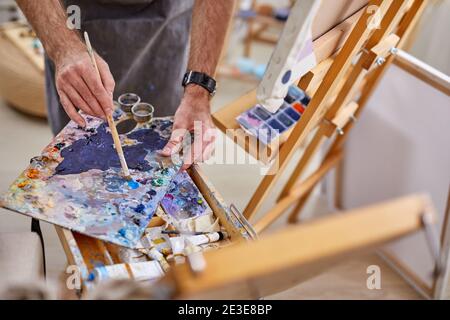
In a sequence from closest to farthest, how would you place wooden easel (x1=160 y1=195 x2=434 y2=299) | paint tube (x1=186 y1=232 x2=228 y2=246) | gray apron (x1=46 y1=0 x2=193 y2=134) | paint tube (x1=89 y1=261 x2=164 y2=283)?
Answer: wooden easel (x1=160 y1=195 x2=434 y2=299), paint tube (x1=89 y1=261 x2=164 y2=283), paint tube (x1=186 y1=232 x2=228 y2=246), gray apron (x1=46 y1=0 x2=193 y2=134)

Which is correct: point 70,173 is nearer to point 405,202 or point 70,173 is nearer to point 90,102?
point 90,102

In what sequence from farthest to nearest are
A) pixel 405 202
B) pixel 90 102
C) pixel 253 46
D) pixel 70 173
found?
pixel 253 46 < pixel 90 102 < pixel 70 173 < pixel 405 202

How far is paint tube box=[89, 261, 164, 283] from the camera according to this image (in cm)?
102

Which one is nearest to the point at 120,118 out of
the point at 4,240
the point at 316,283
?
the point at 4,240

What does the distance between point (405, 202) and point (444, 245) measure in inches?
44.8

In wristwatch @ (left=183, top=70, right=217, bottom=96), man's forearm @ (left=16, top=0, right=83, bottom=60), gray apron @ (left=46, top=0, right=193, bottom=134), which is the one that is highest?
gray apron @ (left=46, top=0, right=193, bottom=134)

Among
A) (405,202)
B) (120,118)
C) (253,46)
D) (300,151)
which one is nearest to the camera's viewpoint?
(405,202)

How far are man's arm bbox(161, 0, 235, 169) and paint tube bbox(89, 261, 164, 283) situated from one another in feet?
1.18

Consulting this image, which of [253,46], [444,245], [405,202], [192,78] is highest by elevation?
[253,46]

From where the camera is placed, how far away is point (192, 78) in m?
1.47

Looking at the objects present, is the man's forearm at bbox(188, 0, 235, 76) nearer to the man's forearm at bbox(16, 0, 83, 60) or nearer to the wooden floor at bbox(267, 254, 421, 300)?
the man's forearm at bbox(16, 0, 83, 60)

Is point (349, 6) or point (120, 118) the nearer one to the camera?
point (349, 6)

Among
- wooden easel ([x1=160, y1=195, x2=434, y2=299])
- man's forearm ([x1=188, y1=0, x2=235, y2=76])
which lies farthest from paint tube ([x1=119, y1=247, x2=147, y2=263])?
man's forearm ([x1=188, y1=0, x2=235, y2=76])

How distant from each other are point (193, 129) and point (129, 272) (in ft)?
1.53
